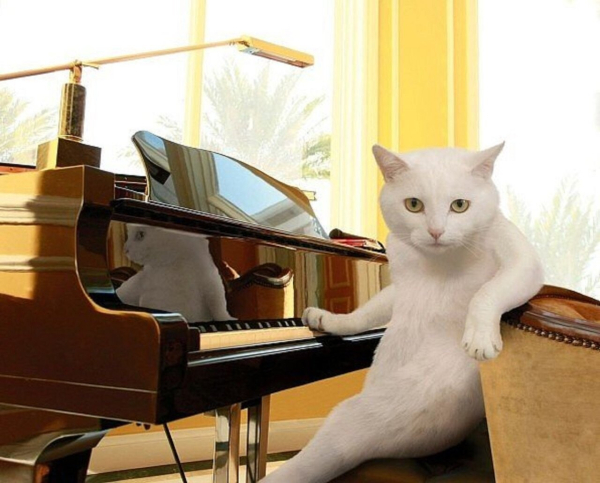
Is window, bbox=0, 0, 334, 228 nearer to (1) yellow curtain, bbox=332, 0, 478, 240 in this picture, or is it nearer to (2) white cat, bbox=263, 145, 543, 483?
(1) yellow curtain, bbox=332, 0, 478, 240

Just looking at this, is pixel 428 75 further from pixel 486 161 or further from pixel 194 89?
pixel 486 161

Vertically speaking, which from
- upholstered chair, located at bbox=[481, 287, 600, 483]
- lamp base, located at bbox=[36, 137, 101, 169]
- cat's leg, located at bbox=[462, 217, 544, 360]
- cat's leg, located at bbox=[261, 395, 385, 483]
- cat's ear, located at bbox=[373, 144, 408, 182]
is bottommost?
cat's leg, located at bbox=[261, 395, 385, 483]

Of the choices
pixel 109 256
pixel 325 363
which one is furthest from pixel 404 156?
pixel 325 363

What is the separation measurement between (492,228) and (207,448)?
2314mm

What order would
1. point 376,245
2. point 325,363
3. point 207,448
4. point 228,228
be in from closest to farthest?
point 228,228, point 325,363, point 376,245, point 207,448

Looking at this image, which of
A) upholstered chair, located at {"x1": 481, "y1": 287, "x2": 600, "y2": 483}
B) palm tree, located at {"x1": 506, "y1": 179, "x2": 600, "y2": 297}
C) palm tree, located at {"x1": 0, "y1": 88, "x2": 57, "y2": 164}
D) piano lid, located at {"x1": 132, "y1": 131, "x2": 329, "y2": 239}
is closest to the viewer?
upholstered chair, located at {"x1": 481, "y1": 287, "x2": 600, "y2": 483}

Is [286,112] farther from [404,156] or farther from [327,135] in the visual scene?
[404,156]

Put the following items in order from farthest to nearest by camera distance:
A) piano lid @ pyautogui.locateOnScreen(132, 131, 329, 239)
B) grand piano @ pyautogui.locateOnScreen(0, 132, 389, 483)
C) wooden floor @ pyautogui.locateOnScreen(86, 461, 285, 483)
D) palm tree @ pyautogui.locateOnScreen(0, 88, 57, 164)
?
1. palm tree @ pyautogui.locateOnScreen(0, 88, 57, 164)
2. wooden floor @ pyautogui.locateOnScreen(86, 461, 285, 483)
3. piano lid @ pyautogui.locateOnScreen(132, 131, 329, 239)
4. grand piano @ pyautogui.locateOnScreen(0, 132, 389, 483)

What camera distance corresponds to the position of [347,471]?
66 centimetres

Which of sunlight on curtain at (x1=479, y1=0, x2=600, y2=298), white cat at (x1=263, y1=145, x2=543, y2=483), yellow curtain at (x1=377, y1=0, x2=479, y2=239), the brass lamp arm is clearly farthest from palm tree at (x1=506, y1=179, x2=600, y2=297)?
white cat at (x1=263, y1=145, x2=543, y2=483)

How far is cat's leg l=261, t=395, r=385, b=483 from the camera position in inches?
25.0

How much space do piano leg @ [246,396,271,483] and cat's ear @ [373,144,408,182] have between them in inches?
37.4

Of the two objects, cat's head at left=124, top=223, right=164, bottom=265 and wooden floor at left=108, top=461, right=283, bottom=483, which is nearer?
cat's head at left=124, top=223, right=164, bottom=265

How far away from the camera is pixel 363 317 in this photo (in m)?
0.83
